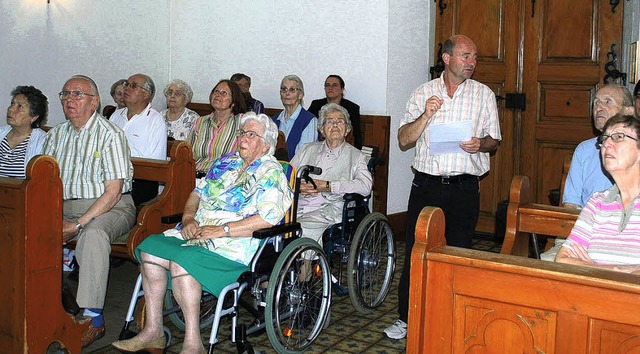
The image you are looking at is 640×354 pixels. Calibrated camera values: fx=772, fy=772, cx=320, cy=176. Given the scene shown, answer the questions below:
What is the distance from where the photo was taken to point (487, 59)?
20.7 ft

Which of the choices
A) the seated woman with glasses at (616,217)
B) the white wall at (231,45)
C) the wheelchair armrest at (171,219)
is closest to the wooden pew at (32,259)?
the wheelchair armrest at (171,219)

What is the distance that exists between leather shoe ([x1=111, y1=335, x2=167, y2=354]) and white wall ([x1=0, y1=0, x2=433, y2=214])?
333 centimetres

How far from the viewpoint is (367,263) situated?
4320 millimetres

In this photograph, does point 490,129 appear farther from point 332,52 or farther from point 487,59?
point 332,52

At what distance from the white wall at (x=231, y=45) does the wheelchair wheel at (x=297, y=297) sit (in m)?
2.81

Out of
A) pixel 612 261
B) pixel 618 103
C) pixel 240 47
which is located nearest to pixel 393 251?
pixel 618 103

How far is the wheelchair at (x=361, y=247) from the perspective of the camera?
13.8 feet

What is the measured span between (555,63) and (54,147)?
3851 mm

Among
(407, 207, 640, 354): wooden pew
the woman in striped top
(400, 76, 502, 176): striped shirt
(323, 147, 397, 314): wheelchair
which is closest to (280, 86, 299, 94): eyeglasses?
(323, 147, 397, 314): wheelchair

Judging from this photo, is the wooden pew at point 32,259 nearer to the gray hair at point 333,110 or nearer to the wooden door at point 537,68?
the gray hair at point 333,110

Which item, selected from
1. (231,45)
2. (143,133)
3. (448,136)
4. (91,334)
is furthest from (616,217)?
(231,45)

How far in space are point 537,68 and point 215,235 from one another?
11.8 feet

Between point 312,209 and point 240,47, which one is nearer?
point 312,209

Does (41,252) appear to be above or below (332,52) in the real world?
below
